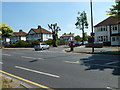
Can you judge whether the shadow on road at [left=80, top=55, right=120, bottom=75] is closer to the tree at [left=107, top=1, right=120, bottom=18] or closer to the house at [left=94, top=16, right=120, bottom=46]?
the tree at [left=107, top=1, right=120, bottom=18]

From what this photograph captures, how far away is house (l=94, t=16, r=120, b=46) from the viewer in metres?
36.1

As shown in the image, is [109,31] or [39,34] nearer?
[109,31]

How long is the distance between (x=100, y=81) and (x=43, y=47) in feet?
93.8

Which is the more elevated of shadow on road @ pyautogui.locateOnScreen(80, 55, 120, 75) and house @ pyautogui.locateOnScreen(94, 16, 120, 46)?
house @ pyautogui.locateOnScreen(94, 16, 120, 46)

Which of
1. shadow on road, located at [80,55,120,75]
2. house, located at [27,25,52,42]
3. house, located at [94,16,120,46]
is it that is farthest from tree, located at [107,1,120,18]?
house, located at [27,25,52,42]

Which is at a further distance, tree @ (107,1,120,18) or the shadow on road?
tree @ (107,1,120,18)

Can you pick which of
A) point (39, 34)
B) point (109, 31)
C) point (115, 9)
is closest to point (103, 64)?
point (115, 9)

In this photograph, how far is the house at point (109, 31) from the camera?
36.1m

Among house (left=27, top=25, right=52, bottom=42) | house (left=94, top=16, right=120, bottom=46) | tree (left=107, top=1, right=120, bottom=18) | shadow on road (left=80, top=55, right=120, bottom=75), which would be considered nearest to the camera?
shadow on road (left=80, top=55, right=120, bottom=75)

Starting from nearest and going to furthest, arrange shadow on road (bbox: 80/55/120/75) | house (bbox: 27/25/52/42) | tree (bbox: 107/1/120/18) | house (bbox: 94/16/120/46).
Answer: shadow on road (bbox: 80/55/120/75), tree (bbox: 107/1/120/18), house (bbox: 94/16/120/46), house (bbox: 27/25/52/42)

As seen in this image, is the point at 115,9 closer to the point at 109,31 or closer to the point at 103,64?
the point at 103,64

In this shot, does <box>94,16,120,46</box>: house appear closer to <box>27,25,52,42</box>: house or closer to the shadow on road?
the shadow on road

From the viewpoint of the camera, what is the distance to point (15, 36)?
3388 inches

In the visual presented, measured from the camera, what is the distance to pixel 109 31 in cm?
3850
